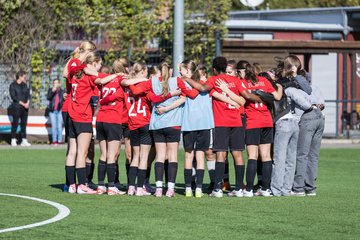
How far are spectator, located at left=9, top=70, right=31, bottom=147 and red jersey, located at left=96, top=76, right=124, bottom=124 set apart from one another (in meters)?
13.9

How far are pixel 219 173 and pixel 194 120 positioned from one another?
855 mm

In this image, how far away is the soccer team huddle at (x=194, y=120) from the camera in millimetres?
15086

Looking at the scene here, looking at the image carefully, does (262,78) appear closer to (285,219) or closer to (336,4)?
(285,219)

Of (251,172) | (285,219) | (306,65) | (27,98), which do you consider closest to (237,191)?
(251,172)

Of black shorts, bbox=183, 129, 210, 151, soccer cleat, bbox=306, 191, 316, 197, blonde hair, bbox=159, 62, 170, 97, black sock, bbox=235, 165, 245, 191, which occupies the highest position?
blonde hair, bbox=159, 62, 170, 97

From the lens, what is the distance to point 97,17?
32438mm

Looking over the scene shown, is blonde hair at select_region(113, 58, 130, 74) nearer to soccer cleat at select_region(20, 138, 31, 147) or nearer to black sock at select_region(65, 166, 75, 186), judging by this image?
black sock at select_region(65, 166, 75, 186)

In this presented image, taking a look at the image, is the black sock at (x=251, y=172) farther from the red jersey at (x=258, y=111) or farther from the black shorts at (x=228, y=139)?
the red jersey at (x=258, y=111)

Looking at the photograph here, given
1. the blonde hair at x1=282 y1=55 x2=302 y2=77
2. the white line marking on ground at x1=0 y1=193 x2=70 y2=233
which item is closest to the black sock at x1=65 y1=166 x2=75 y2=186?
the white line marking on ground at x1=0 y1=193 x2=70 y2=233

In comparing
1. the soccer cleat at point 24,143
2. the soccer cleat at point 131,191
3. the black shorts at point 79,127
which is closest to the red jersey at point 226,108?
the soccer cleat at point 131,191

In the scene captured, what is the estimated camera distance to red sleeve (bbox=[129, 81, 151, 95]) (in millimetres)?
15008

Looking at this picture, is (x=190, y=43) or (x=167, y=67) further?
(x=190, y=43)

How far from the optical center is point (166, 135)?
15.1 m

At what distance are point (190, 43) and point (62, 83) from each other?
4.29m
